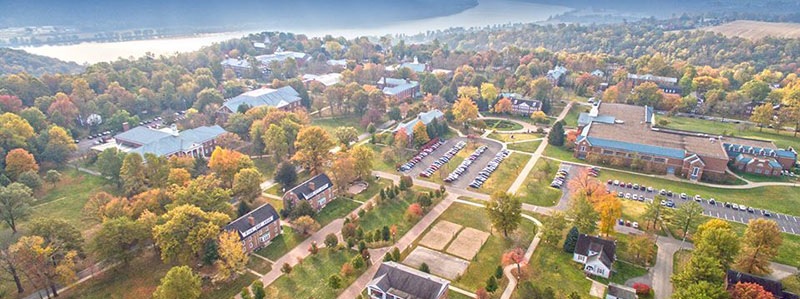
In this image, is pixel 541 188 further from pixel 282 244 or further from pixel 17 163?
pixel 17 163

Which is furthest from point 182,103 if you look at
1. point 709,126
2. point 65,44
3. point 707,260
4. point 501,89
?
point 65,44

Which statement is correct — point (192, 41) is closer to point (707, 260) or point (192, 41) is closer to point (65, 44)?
point (65, 44)

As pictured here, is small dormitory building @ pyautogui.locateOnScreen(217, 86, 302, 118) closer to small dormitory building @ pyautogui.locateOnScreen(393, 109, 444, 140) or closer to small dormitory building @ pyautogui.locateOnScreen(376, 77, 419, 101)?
small dormitory building @ pyautogui.locateOnScreen(376, 77, 419, 101)

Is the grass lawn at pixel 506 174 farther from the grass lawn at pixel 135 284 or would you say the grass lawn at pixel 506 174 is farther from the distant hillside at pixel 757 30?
the distant hillside at pixel 757 30

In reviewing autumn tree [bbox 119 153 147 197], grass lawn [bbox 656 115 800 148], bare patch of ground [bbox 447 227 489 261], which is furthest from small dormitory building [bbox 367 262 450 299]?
grass lawn [bbox 656 115 800 148]

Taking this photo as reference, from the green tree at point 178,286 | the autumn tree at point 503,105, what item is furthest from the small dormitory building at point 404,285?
the autumn tree at point 503,105

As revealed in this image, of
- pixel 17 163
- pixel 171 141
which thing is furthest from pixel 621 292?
pixel 17 163
